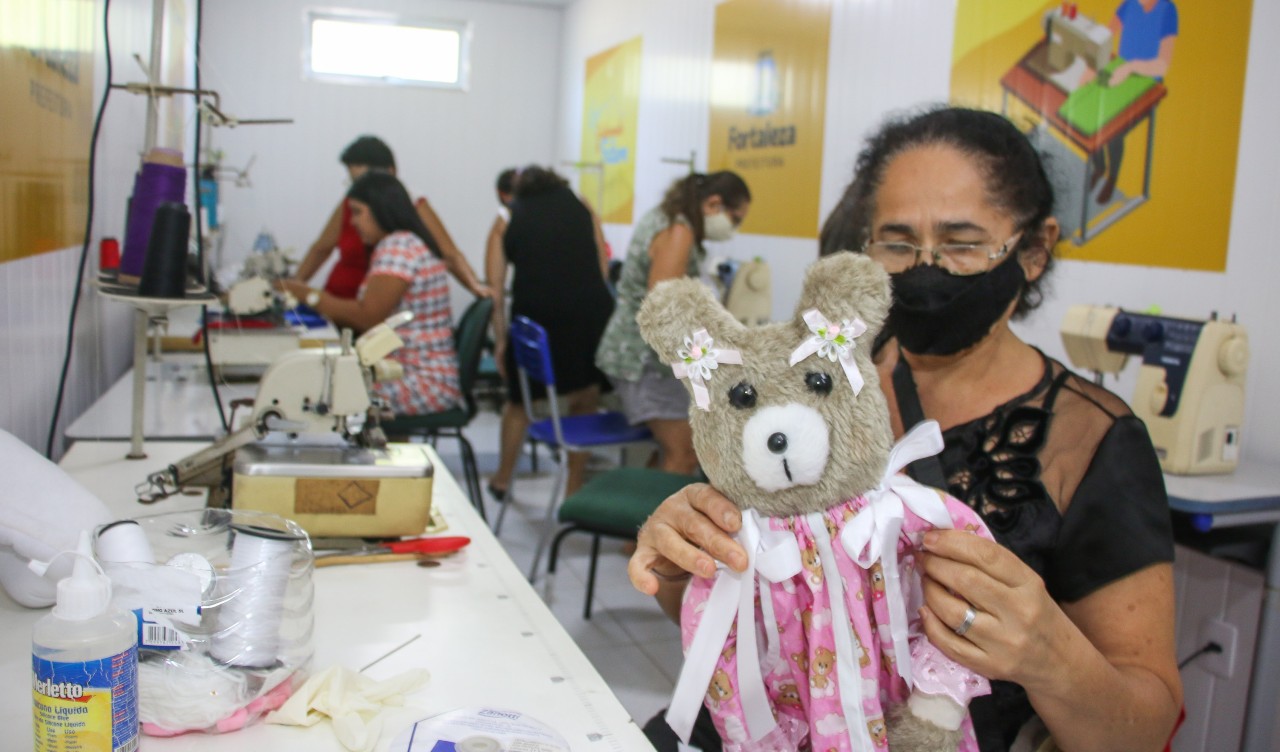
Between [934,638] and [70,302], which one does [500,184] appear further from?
[934,638]

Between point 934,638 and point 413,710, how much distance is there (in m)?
0.54

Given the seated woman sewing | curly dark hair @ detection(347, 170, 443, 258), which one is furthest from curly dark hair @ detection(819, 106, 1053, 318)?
curly dark hair @ detection(347, 170, 443, 258)

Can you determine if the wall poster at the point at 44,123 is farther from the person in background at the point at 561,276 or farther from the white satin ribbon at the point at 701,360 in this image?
the person in background at the point at 561,276

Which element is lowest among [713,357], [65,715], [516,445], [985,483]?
[516,445]

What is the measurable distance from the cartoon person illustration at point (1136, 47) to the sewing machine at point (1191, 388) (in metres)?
0.57

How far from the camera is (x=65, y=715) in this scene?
703 millimetres

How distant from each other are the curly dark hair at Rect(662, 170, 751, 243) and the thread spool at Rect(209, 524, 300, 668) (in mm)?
2725

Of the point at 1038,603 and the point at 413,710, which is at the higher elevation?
the point at 1038,603

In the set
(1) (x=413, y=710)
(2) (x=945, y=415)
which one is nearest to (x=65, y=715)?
(1) (x=413, y=710)

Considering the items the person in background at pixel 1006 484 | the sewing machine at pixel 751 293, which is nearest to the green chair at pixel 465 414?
the sewing machine at pixel 751 293

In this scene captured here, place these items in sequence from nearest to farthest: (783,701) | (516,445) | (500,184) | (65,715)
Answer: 1. (65,715)
2. (783,701)
3. (516,445)
4. (500,184)

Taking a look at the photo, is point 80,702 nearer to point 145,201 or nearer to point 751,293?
point 145,201

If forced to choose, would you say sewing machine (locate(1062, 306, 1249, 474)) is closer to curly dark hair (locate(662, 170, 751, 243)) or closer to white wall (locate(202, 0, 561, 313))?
curly dark hair (locate(662, 170, 751, 243))

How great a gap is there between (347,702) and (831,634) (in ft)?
1.63
